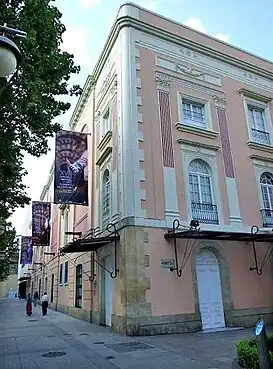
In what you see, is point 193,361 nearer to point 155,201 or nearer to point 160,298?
point 160,298

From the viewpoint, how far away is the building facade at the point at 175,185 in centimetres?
1216

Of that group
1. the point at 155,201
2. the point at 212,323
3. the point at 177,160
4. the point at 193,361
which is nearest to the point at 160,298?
the point at 212,323

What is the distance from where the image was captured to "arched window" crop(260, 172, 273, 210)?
52.0 ft

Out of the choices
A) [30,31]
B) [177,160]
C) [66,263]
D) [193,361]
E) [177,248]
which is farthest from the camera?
[66,263]

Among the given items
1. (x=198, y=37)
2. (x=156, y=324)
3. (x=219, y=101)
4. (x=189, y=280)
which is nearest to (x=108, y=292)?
(x=156, y=324)

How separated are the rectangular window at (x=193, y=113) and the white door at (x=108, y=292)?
7152 mm

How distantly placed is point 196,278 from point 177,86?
8503 mm

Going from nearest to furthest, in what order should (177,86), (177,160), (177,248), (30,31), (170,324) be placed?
(30,31) < (170,324) < (177,248) < (177,160) < (177,86)

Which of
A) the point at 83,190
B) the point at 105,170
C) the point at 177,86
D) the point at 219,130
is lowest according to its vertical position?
the point at 83,190

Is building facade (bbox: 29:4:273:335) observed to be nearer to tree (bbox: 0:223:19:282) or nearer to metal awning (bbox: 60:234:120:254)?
metal awning (bbox: 60:234:120:254)

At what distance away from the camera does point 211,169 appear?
14969mm

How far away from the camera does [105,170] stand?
631 inches

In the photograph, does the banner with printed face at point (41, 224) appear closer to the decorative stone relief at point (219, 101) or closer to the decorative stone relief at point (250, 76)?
the decorative stone relief at point (219, 101)

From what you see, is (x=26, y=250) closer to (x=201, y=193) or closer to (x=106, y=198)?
(x=106, y=198)
